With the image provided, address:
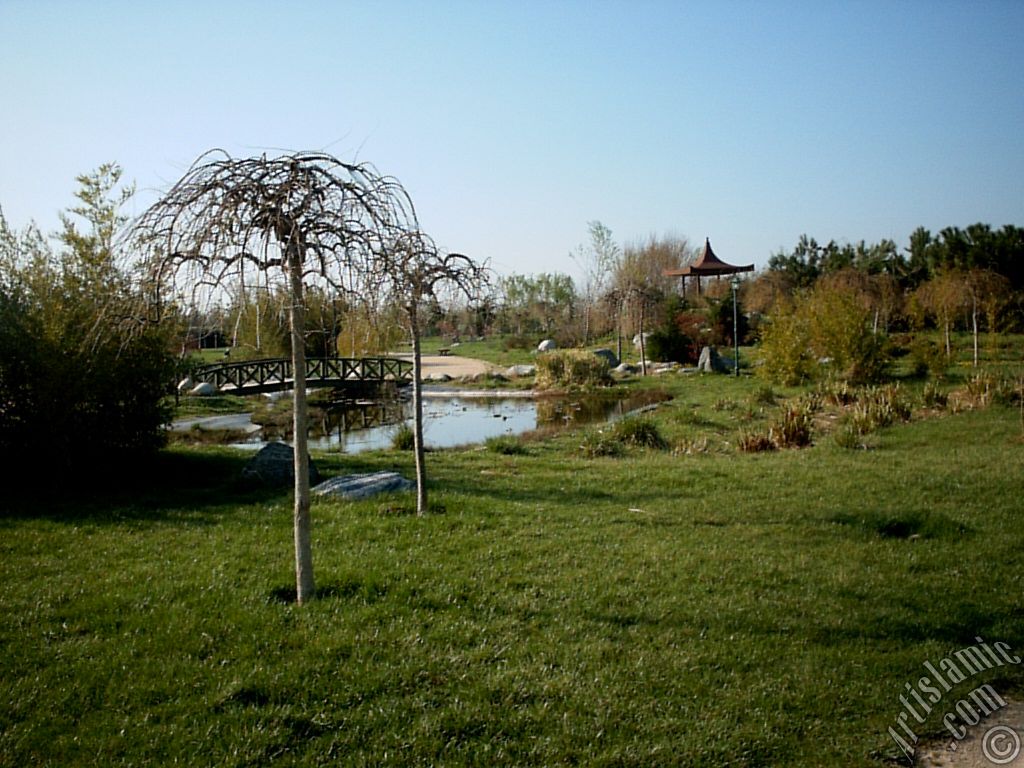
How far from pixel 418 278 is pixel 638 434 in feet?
28.8

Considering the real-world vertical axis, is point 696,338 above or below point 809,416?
above

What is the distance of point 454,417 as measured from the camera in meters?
22.2

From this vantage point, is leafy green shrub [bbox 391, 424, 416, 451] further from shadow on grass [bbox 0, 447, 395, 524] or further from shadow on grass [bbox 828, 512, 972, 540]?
shadow on grass [bbox 828, 512, 972, 540]

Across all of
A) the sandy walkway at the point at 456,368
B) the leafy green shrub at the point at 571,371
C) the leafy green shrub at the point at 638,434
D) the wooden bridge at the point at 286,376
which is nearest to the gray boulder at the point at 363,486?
the leafy green shrub at the point at 638,434

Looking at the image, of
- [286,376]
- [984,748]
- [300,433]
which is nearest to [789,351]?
[286,376]

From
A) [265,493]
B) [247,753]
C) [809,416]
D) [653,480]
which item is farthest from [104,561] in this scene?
[809,416]

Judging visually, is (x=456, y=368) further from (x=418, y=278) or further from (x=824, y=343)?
(x=418, y=278)

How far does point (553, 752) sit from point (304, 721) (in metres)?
1.26

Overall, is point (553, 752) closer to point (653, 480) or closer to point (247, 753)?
point (247, 753)

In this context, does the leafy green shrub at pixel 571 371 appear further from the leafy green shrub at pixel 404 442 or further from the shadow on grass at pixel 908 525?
the shadow on grass at pixel 908 525

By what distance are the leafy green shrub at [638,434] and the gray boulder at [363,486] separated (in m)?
6.17

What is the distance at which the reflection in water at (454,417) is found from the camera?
58.7 feet

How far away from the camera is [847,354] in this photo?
65.6 feet

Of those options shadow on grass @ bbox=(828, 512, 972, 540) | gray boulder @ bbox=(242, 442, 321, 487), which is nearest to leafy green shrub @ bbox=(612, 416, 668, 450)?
gray boulder @ bbox=(242, 442, 321, 487)
